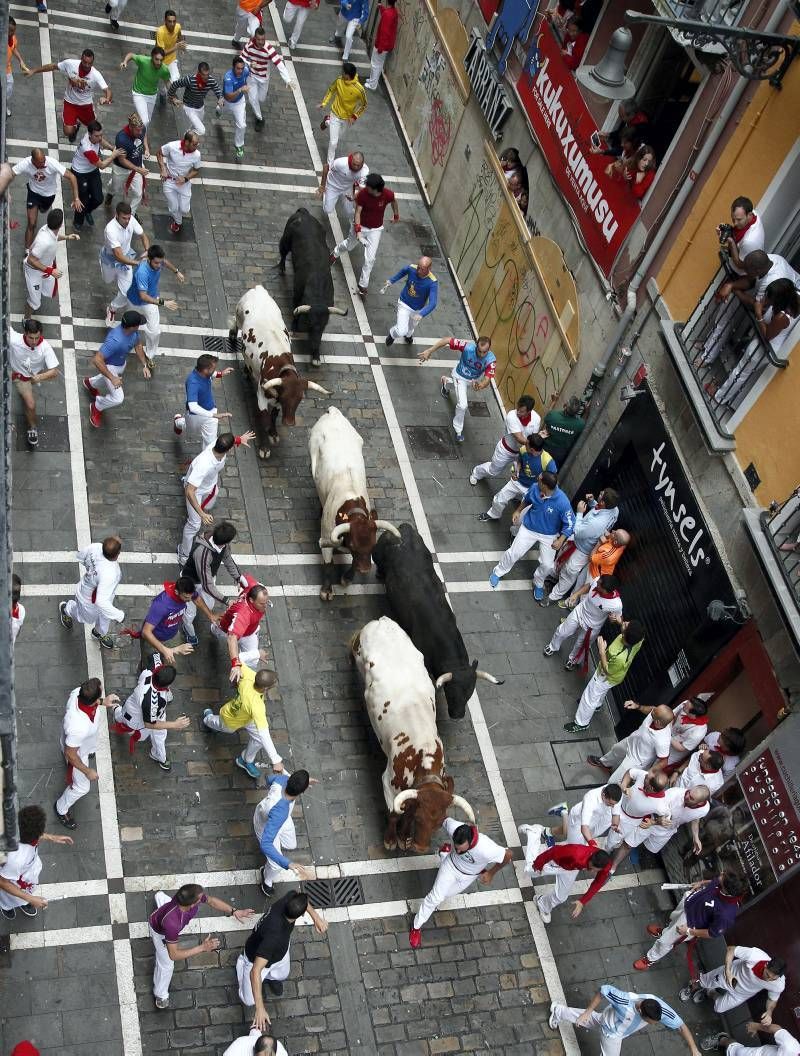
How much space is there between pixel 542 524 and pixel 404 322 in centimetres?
483

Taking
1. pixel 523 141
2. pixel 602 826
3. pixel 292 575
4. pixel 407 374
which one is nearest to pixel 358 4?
pixel 523 141

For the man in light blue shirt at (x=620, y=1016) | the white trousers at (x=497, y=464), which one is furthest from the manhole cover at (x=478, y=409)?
the man in light blue shirt at (x=620, y=1016)

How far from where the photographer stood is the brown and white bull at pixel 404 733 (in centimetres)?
1164

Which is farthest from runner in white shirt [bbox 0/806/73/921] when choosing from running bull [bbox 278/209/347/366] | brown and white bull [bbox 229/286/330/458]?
running bull [bbox 278/209/347/366]

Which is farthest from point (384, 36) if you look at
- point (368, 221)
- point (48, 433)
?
point (48, 433)

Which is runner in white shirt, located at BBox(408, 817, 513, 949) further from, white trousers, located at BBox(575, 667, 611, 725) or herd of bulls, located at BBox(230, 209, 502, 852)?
white trousers, located at BBox(575, 667, 611, 725)

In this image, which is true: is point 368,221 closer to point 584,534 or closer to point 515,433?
point 515,433

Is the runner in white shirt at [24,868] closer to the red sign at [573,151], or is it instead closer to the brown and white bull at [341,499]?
the brown and white bull at [341,499]

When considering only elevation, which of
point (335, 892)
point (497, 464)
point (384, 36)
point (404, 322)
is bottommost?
point (335, 892)

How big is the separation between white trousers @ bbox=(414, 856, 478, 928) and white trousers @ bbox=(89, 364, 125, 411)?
7.66 m

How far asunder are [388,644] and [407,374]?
630 cm

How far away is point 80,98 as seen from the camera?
1781cm

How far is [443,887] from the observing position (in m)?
11.3

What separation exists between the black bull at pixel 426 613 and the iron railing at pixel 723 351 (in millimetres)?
4019
